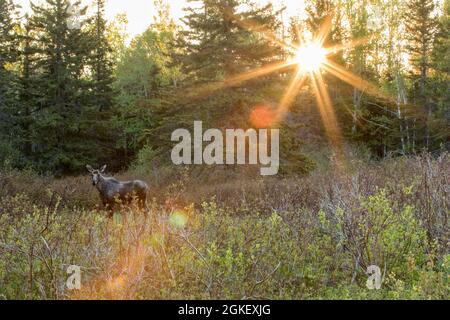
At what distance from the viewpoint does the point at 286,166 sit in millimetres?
21844

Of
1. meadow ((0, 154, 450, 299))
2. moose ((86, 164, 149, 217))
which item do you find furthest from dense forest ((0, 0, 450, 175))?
meadow ((0, 154, 450, 299))

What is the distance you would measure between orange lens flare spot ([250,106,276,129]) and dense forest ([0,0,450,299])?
8 cm

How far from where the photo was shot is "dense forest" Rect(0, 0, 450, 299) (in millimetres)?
6512

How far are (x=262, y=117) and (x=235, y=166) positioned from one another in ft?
8.31

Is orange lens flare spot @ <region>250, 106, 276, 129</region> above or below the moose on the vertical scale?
above

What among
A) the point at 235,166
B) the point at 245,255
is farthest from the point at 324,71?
the point at 245,255

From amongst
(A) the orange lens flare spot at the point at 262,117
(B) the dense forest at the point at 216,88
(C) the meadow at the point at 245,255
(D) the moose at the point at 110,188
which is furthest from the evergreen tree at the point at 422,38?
(C) the meadow at the point at 245,255

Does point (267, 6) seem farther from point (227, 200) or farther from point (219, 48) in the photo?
point (227, 200)

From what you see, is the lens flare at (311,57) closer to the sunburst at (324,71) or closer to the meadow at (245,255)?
the sunburst at (324,71)

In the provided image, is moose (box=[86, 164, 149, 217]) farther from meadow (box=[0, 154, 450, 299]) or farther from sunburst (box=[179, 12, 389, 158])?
sunburst (box=[179, 12, 389, 158])

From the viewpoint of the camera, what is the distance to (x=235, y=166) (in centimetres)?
2219

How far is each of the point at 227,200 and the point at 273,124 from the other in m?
6.35

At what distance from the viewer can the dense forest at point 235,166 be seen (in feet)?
21.4
